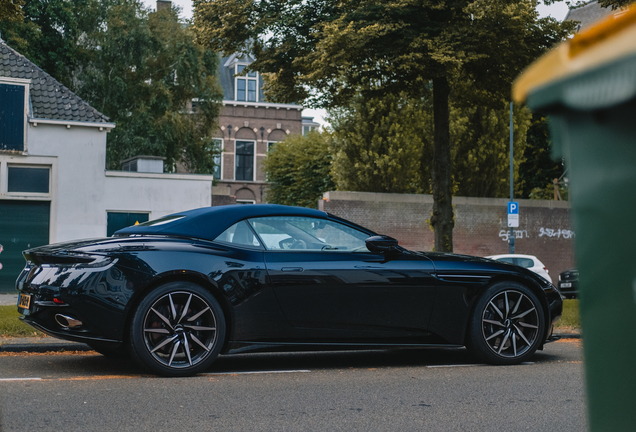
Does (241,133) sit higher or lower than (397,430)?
higher

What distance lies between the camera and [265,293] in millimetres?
6008

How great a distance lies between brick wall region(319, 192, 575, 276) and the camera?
23.9m

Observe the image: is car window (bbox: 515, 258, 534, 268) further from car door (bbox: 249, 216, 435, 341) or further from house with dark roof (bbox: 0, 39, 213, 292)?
car door (bbox: 249, 216, 435, 341)

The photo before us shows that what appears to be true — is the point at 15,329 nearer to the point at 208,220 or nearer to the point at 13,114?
the point at 208,220

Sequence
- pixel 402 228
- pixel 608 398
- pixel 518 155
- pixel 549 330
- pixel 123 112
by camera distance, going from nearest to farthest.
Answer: pixel 608 398
pixel 549 330
pixel 402 228
pixel 518 155
pixel 123 112

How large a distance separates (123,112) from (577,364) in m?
27.7

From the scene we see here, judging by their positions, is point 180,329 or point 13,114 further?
point 13,114

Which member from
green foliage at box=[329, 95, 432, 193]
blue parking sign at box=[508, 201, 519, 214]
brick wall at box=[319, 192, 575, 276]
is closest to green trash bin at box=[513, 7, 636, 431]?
brick wall at box=[319, 192, 575, 276]

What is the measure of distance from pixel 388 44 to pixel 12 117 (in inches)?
412

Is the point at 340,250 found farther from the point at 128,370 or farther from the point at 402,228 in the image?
the point at 402,228

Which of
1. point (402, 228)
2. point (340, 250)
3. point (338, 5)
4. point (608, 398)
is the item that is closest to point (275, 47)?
point (338, 5)

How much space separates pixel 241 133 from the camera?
47594mm

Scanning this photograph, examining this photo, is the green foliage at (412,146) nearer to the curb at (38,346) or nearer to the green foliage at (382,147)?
the green foliage at (382,147)

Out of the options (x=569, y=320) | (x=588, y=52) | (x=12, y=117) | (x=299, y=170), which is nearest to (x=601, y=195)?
(x=588, y=52)
